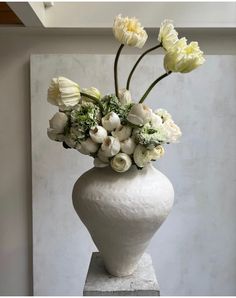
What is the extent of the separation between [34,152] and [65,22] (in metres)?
0.74

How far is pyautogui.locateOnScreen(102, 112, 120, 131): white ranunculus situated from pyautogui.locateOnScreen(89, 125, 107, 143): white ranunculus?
0.02 m

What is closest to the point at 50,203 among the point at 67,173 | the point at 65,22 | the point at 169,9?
the point at 67,173

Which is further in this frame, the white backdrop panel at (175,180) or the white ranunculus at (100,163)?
the white backdrop panel at (175,180)

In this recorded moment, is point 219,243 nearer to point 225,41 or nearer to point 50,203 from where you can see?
point 50,203

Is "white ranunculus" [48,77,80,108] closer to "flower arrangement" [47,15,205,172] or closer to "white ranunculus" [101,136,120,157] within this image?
"flower arrangement" [47,15,205,172]

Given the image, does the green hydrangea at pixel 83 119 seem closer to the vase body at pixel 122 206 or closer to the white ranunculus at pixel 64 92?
the white ranunculus at pixel 64 92

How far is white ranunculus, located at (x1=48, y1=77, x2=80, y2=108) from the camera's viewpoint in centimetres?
93

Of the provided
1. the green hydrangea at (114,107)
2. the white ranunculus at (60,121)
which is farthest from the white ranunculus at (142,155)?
the white ranunculus at (60,121)

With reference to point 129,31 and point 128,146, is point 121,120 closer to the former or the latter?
point 128,146

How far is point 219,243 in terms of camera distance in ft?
6.20

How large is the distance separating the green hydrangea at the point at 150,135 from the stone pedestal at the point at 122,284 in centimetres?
44

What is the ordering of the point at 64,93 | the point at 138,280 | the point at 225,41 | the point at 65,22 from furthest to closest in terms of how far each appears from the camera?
the point at 225,41 → the point at 65,22 → the point at 138,280 → the point at 64,93

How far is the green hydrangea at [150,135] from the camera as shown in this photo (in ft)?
2.96

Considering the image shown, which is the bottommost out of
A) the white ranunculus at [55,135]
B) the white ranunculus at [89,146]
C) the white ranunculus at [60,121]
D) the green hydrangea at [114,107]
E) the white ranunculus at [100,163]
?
the white ranunculus at [100,163]
